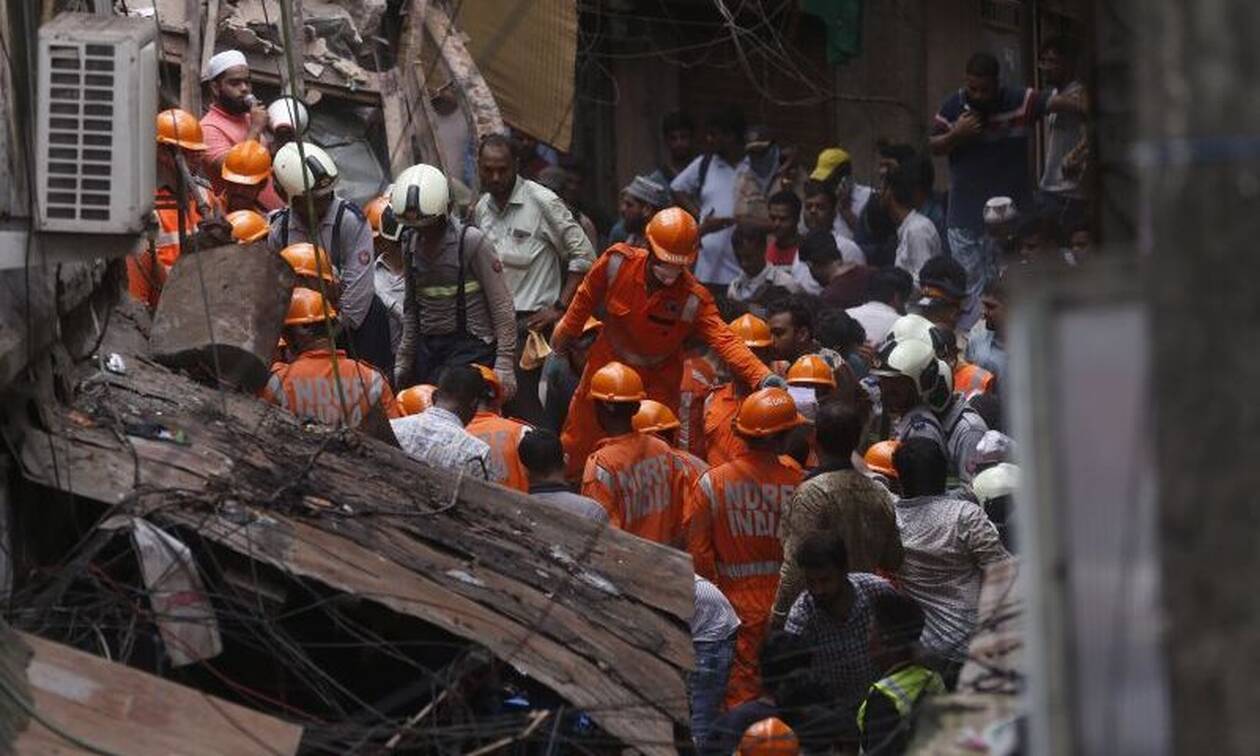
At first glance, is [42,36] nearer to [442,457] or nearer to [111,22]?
[111,22]

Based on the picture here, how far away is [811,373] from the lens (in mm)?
13633

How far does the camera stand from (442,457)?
11.6m

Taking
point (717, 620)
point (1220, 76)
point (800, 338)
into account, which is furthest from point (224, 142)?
point (1220, 76)

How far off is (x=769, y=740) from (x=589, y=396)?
13.8ft

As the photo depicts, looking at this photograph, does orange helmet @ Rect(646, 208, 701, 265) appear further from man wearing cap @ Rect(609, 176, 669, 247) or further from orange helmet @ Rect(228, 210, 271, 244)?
man wearing cap @ Rect(609, 176, 669, 247)

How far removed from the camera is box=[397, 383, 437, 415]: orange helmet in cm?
1287

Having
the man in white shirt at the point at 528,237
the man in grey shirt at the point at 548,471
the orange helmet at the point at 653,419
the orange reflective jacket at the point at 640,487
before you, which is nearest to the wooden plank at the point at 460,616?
the man in grey shirt at the point at 548,471

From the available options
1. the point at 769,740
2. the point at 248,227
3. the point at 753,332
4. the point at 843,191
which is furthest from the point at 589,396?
the point at 843,191

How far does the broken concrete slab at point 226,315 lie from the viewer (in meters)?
10.8

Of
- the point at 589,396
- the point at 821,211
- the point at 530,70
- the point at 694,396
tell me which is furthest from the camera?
the point at 530,70

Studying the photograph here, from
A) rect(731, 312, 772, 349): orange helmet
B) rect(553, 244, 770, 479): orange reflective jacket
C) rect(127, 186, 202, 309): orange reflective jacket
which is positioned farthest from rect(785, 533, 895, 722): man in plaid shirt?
rect(731, 312, 772, 349): orange helmet

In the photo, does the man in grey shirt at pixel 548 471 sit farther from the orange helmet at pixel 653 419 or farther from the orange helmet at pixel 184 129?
the orange helmet at pixel 184 129

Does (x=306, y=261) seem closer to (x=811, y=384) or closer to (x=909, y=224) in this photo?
(x=811, y=384)

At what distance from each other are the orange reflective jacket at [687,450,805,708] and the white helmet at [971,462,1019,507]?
0.84 metres
